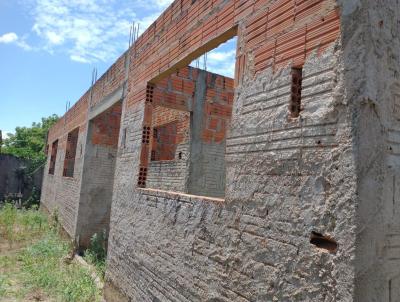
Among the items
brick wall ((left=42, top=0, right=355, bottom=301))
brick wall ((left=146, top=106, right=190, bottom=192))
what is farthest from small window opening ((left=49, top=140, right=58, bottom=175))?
brick wall ((left=42, top=0, right=355, bottom=301))

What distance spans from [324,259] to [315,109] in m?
0.85

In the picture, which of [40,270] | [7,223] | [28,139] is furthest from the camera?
[28,139]

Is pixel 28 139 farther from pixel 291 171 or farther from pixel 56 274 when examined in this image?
pixel 291 171

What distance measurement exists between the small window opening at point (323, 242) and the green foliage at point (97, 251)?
541 cm

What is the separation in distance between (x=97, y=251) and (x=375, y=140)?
22.0 ft

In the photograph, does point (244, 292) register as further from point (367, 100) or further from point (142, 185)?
point (142, 185)

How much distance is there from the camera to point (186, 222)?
315 cm

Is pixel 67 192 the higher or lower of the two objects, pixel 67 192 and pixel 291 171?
the lower

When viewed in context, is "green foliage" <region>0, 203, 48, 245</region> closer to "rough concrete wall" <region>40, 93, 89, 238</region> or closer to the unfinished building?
"rough concrete wall" <region>40, 93, 89, 238</region>

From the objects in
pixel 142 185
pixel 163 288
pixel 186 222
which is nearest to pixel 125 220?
pixel 142 185

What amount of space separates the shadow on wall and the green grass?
797 cm

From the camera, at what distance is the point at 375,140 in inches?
69.2

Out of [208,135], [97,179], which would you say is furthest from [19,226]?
[208,135]

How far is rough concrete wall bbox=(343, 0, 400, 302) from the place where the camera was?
65.9 inches
